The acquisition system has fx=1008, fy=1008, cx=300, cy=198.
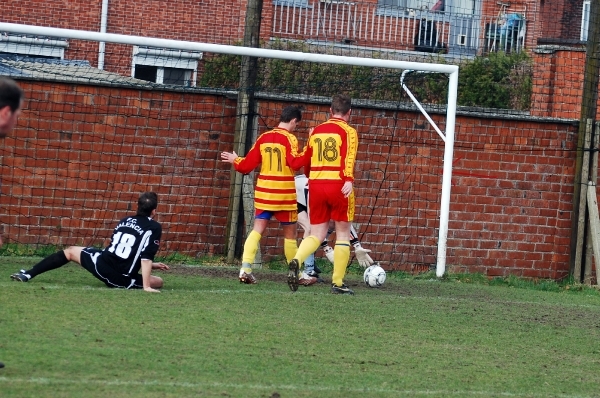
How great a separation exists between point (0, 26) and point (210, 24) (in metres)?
13.5

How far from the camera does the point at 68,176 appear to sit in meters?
12.6

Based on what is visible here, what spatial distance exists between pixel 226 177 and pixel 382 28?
10.1 meters

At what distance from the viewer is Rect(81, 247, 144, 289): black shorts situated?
9.02 meters

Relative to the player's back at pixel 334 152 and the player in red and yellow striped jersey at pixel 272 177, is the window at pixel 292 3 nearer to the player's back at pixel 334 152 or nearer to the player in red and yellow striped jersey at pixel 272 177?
the player in red and yellow striped jersey at pixel 272 177

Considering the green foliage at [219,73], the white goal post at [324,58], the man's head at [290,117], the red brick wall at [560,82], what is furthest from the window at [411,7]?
the man's head at [290,117]

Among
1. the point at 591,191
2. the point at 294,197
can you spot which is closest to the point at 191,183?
the point at 294,197

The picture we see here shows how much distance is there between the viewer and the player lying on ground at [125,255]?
891cm

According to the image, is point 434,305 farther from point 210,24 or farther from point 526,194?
point 210,24

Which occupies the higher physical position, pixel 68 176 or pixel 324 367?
pixel 68 176

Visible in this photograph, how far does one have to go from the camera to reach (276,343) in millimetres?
7195

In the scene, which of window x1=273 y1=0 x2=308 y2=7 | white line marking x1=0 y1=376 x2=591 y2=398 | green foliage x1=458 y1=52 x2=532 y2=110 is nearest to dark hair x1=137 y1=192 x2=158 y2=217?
white line marking x1=0 y1=376 x2=591 y2=398

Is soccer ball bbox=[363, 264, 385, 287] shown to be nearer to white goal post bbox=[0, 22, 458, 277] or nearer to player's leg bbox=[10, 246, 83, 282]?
white goal post bbox=[0, 22, 458, 277]

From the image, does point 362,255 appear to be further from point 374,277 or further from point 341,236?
point 341,236

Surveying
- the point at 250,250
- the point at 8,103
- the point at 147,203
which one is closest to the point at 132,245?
the point at 147,203
